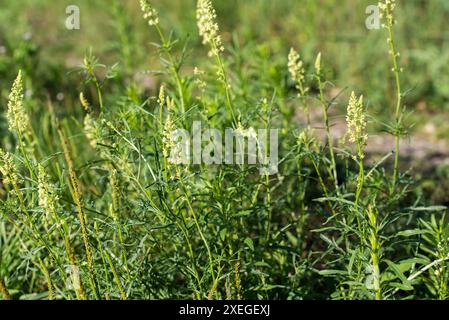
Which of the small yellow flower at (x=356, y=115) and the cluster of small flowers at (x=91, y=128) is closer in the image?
the small yellow flower at (x=356, y=115)

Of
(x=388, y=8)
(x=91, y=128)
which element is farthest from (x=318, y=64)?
(x=91, y=128)

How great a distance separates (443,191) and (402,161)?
1.82 ft

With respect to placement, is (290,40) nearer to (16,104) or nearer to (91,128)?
(91,128)

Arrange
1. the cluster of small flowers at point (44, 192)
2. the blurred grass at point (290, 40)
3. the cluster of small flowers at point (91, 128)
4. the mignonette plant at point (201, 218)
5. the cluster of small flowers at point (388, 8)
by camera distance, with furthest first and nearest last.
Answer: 1. the blurred grass at point (290, 40)
2. the cluster of small flowers at point (91, 128)
3. the cluster of small flowers at point (388, 8)
4. the mignonette plant at point (201, 218)
5. the cluster of small flowers at point (44, 192)

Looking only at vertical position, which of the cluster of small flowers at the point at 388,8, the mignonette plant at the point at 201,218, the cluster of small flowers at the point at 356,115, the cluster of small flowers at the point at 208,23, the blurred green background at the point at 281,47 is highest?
the blurred green background at the point at 281,47

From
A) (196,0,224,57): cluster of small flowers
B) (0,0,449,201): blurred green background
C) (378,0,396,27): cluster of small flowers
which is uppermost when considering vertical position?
(0,0,449,201): blurred green background

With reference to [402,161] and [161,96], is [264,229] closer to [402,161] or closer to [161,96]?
[161,96]

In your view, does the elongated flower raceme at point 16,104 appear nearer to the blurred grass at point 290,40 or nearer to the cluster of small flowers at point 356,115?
the cluster of small flowers at point 356,115

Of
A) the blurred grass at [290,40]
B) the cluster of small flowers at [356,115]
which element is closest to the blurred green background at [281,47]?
the blurred grass at [290,40]

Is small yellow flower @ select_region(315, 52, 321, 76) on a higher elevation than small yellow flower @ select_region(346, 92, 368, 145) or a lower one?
higher

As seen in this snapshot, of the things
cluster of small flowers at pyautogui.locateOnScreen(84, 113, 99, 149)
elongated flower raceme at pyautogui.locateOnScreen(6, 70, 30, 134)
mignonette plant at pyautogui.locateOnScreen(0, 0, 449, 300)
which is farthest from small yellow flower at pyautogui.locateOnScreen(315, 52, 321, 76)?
elongated flower raceme at pyautogui.locateOnScreen(6, 70, 30, 134)

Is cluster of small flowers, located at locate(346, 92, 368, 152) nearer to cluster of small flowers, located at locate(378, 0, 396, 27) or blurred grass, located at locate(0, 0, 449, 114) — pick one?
cluster of small flowers, located at locate(378, 0, 396, 27)

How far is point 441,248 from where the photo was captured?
2.54 m
